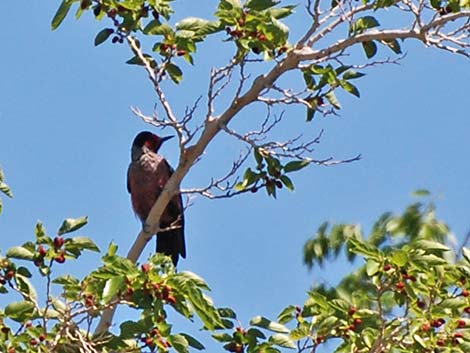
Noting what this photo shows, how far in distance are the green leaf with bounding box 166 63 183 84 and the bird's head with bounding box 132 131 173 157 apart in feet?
9.97

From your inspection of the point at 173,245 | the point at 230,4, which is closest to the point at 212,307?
the point at 230,4

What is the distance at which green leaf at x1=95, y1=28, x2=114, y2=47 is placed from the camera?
19.1ft

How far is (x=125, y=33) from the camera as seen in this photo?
584cm

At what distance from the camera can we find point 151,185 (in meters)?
8.32

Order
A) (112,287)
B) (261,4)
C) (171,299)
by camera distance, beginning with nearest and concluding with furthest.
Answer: (112,287)
(171,299)
(261,4)

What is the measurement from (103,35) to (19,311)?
1.53m

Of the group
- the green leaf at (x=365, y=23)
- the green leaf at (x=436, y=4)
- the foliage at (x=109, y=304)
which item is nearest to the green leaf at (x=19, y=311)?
the foliage at (x=109, y=304)

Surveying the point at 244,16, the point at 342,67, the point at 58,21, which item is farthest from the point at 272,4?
the point at 58,21

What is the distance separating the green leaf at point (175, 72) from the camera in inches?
231

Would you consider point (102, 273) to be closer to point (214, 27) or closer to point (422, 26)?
point (214, 27)

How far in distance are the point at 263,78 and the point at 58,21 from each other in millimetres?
996

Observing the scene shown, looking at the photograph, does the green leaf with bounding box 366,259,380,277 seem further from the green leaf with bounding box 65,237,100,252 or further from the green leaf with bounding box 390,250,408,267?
the green leaf with bounding box 65,237,100,252

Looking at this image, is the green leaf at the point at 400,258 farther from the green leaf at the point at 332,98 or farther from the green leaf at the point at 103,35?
the green leaf at the point at 103,35

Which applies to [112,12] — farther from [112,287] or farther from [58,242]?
[112,287]
